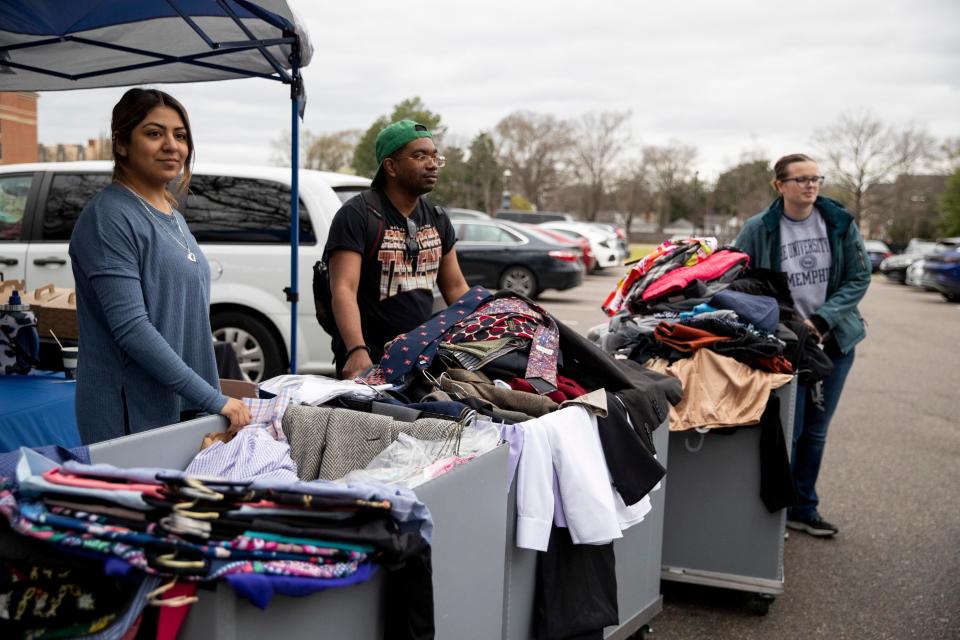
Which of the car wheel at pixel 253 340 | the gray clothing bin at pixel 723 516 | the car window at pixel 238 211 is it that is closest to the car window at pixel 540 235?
the car window at pixel 238 211

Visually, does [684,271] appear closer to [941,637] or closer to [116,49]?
[941,637]

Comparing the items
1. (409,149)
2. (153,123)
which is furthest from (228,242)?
(153,123)

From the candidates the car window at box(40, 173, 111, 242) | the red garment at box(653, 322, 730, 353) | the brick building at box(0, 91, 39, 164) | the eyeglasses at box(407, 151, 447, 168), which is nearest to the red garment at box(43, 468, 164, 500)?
the eyeglasses at box(407, 151, 447, 168)

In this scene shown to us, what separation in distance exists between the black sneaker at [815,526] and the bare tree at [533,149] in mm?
57576

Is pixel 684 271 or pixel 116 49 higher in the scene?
pixel 116 49

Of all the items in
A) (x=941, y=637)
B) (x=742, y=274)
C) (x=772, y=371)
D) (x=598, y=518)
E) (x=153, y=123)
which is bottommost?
(x=941, y=637)

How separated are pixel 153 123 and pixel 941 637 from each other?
3.66 m

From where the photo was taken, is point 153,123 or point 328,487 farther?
point 153,123

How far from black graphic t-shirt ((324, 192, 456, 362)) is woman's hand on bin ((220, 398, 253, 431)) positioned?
1085mm

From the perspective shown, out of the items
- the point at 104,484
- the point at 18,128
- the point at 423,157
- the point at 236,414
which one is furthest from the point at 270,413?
the point at 18,128

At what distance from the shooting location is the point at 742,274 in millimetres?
4355

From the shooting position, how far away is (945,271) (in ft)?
71.1

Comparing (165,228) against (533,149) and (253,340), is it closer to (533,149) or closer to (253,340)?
(253,340)

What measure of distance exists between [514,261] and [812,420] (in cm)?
1217
